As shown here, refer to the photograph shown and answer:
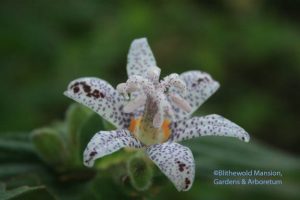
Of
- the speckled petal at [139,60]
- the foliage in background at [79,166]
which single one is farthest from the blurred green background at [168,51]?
the speckled petal at [139,60]

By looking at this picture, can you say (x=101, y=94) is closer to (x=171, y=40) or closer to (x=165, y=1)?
(x=171, y=40)

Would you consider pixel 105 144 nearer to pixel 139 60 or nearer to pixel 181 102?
pixel 181 102

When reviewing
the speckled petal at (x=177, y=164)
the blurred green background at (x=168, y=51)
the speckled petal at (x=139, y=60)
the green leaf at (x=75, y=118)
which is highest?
the blurred green background at (x=168, y=51)

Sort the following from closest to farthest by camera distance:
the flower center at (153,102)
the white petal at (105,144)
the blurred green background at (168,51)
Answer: the white petal at (105,144), the flower center at (153,102), the blurred green background at (168,51)

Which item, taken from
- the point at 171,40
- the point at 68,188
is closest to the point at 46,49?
the point at 171,40

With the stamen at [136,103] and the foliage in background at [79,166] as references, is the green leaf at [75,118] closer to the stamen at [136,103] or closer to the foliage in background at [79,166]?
the foliage in background at [79,166]

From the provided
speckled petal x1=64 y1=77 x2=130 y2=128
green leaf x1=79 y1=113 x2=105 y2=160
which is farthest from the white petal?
green leaf x1=79 y1=113 x2=105 y2=160
